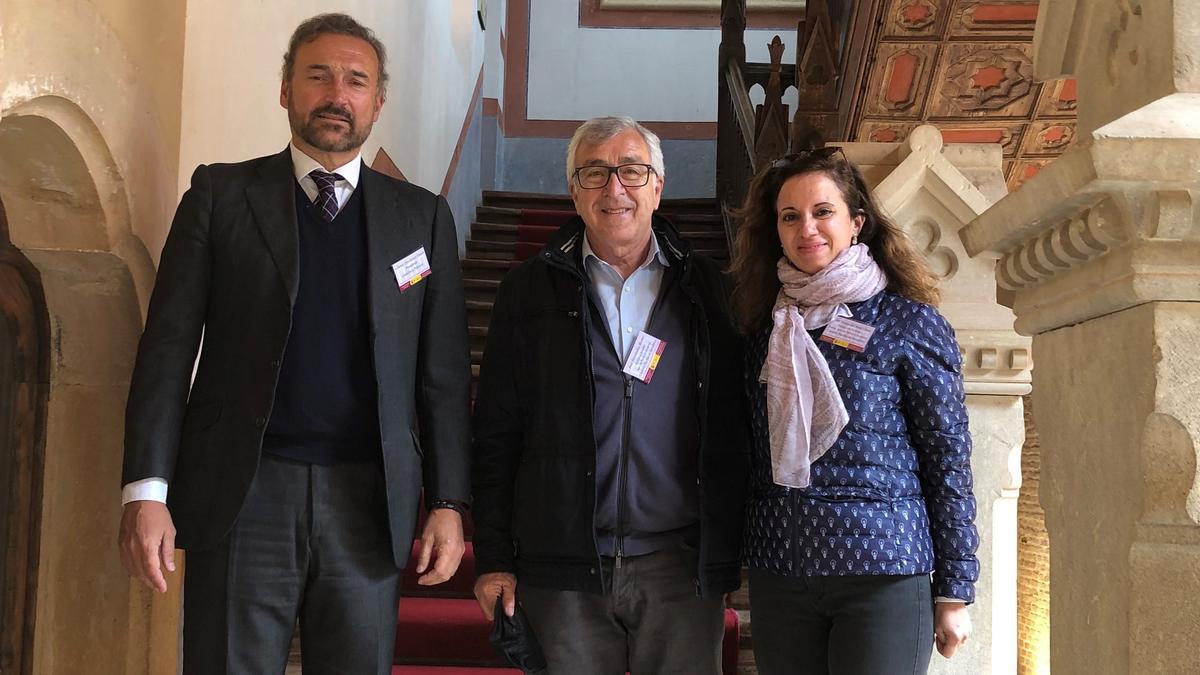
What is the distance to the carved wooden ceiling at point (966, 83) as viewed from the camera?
5887 mm

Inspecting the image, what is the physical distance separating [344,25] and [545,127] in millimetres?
7332

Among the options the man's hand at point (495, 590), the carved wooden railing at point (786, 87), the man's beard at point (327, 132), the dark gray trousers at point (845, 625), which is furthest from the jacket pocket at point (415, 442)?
the carved wooden railing at point (786, 87)

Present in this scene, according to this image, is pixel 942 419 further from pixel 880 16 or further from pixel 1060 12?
pixel 880 16

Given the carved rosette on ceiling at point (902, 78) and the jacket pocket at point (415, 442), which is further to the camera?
the carved rosette on ceiling at point (902, 78)

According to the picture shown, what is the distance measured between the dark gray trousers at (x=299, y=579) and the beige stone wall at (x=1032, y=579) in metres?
4.67

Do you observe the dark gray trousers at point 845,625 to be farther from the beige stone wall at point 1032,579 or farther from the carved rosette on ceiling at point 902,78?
the carved rosette on ceiling at point 902,78

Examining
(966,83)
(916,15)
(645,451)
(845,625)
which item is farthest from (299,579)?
(966,83)

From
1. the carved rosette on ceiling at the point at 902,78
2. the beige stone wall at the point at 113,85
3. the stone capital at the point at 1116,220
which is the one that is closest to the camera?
the stone capital at the point at 1116,220

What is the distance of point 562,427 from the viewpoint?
1.79m

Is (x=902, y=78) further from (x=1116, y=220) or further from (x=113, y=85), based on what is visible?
(x=1116, y=220)

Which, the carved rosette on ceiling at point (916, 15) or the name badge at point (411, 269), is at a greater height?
the carved rosette on ceiling at point (916, 15)

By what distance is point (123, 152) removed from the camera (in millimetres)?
1861

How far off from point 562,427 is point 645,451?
5.9 inches

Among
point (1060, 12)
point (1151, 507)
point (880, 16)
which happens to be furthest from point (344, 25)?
point (880, 16)
